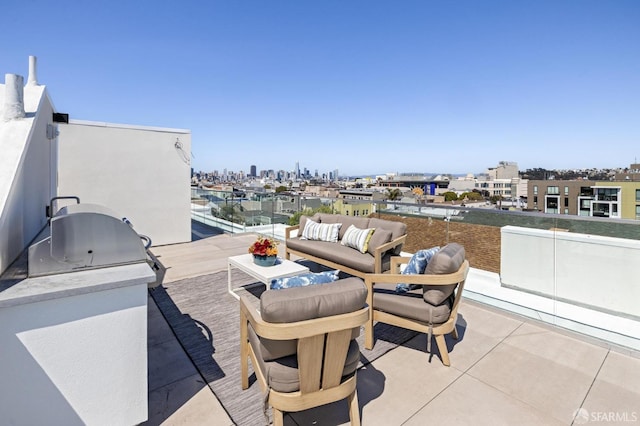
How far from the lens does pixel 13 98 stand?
1886 millimetres

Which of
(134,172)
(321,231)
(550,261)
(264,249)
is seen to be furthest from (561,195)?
(134,172)

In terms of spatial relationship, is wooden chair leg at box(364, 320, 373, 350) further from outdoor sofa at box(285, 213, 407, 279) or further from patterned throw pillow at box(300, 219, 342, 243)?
patterned throw pillow at box(300, 219, 342, 243)

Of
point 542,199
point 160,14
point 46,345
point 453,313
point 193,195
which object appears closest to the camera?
point 46,345

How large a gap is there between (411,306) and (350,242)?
1986 millimetres

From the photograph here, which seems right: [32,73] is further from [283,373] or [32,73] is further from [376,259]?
[376,259]

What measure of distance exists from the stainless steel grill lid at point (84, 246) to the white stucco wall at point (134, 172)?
5.39 metres

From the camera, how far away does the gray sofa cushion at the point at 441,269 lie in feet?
7.59

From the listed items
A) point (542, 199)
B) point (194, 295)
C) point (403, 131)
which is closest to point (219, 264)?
point (194, 295)

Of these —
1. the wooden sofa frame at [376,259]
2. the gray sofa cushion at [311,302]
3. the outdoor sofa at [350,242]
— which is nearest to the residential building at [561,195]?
the outdoor sofa at [350,242]

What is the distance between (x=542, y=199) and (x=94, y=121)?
44.7 meters

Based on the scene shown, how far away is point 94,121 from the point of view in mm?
5895

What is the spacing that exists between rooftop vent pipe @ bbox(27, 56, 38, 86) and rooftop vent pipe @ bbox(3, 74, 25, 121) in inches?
48.1

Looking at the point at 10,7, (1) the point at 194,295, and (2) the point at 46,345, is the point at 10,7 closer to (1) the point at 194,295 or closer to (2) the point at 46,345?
(1) the point at 194,295

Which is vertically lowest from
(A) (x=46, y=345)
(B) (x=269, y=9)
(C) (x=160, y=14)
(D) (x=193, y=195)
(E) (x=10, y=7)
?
(A) (x=46, y=345)
